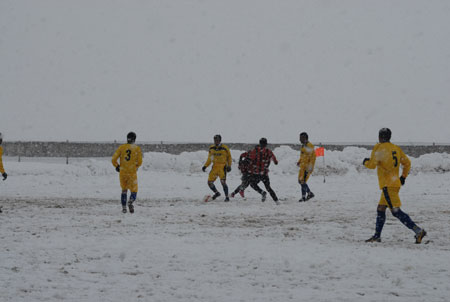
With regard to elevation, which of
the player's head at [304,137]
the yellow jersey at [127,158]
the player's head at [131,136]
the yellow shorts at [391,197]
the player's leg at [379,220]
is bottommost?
the player's leg at [379,220]

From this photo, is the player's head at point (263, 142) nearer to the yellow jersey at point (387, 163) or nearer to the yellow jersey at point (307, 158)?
the yellow jersey at point (307, 158)

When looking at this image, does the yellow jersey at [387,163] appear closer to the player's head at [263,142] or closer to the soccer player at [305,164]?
the player's head at [263,142]

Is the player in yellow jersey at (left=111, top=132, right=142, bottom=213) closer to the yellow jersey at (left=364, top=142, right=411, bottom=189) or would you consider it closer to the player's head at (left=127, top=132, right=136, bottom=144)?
the player's head at (left=127, top=132, right=136, bottom=144)

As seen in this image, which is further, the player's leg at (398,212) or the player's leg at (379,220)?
the player's leg at (379,220)

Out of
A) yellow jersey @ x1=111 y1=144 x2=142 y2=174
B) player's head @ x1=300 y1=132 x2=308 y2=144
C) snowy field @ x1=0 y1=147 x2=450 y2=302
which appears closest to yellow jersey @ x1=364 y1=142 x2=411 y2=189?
snowy field @ x1=0 y1=147 x2=450 y2=302

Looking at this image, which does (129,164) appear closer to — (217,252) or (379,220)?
(217,252)

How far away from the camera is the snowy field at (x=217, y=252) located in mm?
4816

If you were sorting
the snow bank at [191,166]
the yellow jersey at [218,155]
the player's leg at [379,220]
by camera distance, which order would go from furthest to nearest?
the snow bank at [191,166]
the yellow jersey at [218,155]
the player's leg at [379,220]

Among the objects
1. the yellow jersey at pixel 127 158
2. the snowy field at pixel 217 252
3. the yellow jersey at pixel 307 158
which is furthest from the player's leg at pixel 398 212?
the yellow jersey at pixel 307 158

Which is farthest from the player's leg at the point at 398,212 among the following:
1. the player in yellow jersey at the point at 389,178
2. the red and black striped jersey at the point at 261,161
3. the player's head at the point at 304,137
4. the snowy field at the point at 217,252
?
the player's head at the point at 304,137

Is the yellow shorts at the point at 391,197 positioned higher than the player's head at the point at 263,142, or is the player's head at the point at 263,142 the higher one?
the player's head at the point at 263,142

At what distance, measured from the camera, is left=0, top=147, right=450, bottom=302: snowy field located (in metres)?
4.82

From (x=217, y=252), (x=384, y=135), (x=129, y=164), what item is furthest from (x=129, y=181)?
(x=384, y=135)

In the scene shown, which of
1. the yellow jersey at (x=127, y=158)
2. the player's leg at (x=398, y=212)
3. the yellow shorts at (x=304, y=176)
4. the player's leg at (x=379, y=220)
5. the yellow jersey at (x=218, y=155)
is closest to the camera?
the player's leg at (x=398, y=212)
